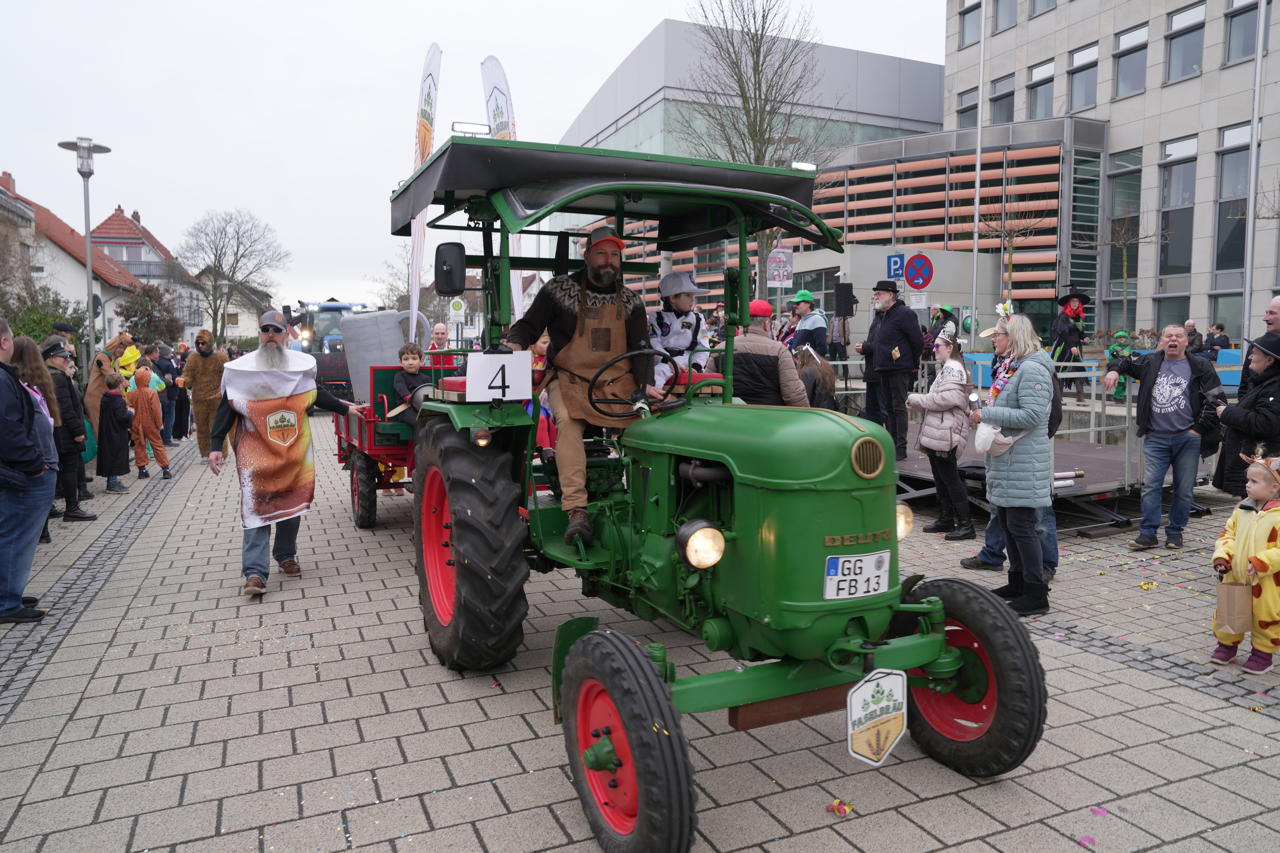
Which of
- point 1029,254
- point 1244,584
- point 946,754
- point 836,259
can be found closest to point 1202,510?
point 1244,584

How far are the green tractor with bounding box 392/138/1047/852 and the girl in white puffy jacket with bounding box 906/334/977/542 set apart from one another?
280 centimetres

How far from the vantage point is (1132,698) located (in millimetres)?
4012

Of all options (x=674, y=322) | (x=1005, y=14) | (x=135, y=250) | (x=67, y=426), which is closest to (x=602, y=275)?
(x=674, y=322)

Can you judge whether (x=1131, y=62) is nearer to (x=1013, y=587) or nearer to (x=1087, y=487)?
(x=1087, y=487)

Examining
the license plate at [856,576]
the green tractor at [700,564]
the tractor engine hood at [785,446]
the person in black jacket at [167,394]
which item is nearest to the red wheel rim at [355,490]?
the green tractor at [700,564]

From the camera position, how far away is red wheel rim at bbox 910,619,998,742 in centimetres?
318

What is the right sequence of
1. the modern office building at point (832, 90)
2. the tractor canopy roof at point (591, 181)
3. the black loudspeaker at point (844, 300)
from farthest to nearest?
the modern office building at point (832, 90), the black loudspeaker at point (844, 300), the tractor canopy roof at point (591, 181)

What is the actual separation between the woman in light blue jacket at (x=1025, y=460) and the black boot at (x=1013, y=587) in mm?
26

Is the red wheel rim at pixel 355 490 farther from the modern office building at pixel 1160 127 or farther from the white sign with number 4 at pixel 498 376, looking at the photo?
the modern office building at pixel 1160 127

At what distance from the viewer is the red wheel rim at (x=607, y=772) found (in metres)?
2.73

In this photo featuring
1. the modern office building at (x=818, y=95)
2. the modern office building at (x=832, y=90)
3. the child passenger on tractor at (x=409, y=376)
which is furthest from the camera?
the modern office building at (x=832, y=90)

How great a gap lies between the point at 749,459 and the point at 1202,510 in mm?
6810

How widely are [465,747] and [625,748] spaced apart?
3.54 ft

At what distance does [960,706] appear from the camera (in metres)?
3.32
